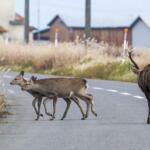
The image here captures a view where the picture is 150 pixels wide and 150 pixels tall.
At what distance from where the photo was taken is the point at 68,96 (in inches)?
675

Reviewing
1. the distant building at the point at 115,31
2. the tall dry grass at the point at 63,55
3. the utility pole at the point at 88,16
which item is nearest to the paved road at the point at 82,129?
the tall dry grass at the point at 63,55

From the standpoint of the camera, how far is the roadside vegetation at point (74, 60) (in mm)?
33688

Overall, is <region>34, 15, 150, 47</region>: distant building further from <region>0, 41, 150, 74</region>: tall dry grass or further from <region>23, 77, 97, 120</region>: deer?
<region>23, 77, 97, 120</region>: deer

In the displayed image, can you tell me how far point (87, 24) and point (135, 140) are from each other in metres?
26.9

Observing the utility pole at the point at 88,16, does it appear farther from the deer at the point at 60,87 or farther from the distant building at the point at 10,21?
the distant building at the point at 10,21

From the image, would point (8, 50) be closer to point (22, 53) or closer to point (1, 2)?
point (22, 53)

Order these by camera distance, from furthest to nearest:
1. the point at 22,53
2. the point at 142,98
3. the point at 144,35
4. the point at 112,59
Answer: the point at 144,35, the point at 22,53, the point at 112,59, the point at 142,98

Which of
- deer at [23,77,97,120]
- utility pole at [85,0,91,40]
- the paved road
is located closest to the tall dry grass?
utility pole at [85,0,91,40]

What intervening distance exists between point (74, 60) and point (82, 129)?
23115 mm

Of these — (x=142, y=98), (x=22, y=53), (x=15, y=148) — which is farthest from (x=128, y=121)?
(x=22, y=53)

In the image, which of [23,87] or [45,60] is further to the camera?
[45,60]

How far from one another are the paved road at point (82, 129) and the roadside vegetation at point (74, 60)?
11083 millimetres

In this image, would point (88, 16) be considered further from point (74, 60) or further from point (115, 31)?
point (115, 31)

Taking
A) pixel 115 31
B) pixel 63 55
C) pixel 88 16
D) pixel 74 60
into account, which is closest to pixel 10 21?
pixel 115 31
